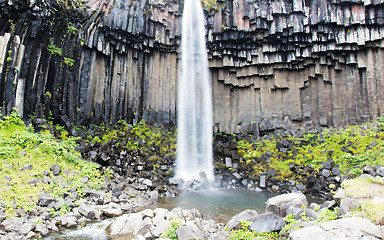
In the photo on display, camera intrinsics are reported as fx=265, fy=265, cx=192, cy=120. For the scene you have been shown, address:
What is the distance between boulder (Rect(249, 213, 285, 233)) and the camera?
5117 mm

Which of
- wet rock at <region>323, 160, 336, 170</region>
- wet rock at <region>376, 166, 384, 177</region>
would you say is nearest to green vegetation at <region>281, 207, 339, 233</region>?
wet rock at <region>376, 166, 384, 177</region>

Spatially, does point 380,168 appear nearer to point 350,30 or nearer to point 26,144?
point 350,30

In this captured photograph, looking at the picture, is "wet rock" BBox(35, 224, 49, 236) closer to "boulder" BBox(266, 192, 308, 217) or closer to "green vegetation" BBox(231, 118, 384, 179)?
"boulder" BBox(266, 192, 308, 217)

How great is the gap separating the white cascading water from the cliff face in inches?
20.7

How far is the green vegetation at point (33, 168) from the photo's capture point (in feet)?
24.0

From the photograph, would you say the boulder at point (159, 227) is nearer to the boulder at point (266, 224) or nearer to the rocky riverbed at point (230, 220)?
the rocky riverbed at point (230, 220)

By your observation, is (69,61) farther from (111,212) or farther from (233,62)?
(233,62)

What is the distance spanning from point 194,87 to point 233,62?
3.24 meters

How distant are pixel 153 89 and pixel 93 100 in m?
4.02

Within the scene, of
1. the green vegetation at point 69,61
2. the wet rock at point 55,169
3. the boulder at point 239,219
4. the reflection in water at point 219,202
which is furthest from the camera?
the green vegetation at point 69,61

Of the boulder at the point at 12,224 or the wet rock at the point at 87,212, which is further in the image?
the wet rock at the point at 87,212

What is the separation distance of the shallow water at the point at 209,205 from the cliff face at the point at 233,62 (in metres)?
7.27

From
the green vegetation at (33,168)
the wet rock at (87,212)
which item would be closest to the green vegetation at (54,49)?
the green vegetation at (33,168)

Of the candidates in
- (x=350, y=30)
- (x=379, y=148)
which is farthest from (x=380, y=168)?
(x=350, y=30)
